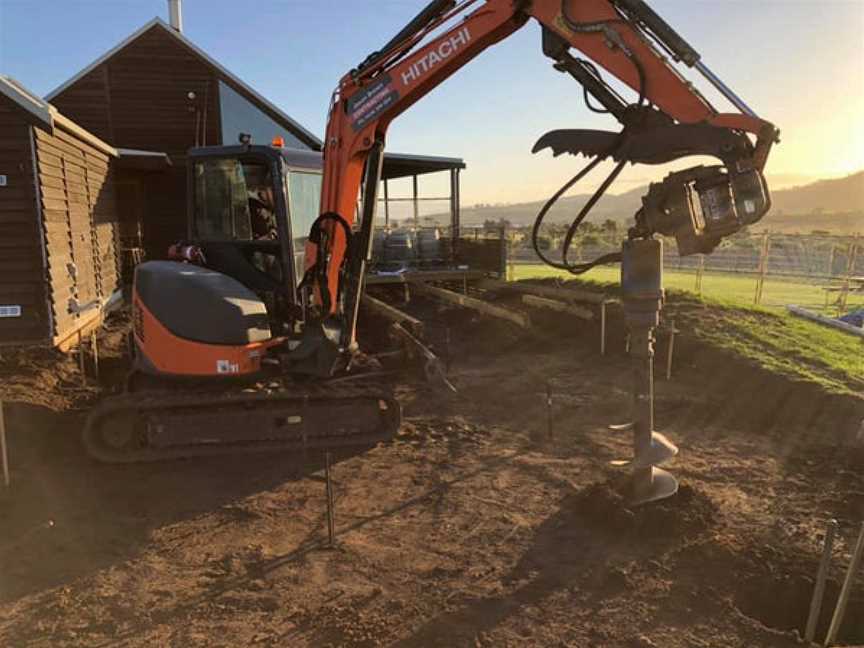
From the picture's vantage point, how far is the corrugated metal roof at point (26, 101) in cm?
894

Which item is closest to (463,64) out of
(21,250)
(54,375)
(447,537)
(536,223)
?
(536,223)

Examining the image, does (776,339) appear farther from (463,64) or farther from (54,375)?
(54,375)

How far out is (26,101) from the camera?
9.15 m

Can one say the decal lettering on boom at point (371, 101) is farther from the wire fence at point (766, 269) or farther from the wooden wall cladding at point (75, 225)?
the wire fence at point (766, 269)

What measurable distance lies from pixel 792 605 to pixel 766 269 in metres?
22.5

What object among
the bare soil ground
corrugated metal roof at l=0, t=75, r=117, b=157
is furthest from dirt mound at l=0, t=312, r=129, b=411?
corrugated metal roof at l=0, t=75, r=117, b=157

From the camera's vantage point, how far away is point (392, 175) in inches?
786

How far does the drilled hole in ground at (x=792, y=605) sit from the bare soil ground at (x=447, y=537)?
0.01m

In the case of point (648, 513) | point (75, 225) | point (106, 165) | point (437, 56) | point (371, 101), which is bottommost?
point (648, 513)

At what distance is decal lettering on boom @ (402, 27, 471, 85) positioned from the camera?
5273 millimetres

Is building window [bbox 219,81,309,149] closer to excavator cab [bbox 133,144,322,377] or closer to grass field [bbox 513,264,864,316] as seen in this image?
grass field [bbox 513,264,864,316]

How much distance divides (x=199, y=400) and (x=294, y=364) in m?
0.86

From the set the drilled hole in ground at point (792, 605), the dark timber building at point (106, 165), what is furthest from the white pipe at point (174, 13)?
the drilled hole in ground at point (792, 605)

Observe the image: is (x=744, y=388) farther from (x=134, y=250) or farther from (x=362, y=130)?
(x=134, y=250)
